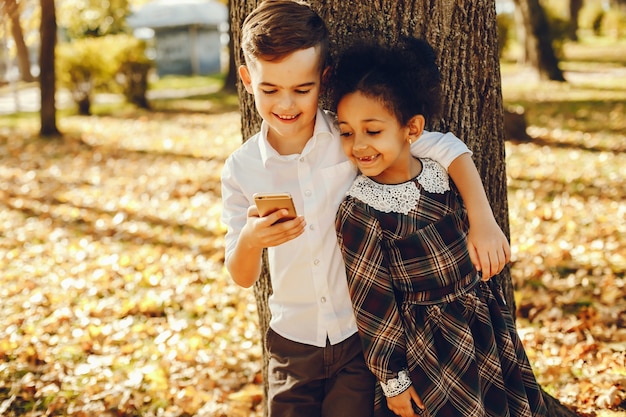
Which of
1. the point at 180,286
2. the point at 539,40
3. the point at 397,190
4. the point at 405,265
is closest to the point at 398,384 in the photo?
the point at 405,265

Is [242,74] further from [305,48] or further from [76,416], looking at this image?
[76,416]

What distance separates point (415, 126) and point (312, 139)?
37 centimetres

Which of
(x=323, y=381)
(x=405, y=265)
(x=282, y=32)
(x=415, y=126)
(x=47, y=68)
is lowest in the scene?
(x=47, y=68)

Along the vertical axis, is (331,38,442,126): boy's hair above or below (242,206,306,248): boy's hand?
above

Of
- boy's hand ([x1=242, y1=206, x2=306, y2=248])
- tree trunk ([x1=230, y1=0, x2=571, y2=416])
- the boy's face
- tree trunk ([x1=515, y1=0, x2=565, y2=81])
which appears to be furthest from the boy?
tree trunk ([x1=515, y1=0, x2=565, y2=81])

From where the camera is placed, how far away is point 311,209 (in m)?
2.38

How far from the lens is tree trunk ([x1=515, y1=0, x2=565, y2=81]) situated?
599 inches

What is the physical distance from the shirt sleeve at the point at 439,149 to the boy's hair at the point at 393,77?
116 millimetres

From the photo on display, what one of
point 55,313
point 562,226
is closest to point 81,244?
point 55,313

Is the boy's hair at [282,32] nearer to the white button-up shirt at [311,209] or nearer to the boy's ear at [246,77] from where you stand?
the boy's ear at [246,77]

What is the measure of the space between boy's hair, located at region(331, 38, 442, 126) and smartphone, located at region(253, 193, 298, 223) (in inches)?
19.1

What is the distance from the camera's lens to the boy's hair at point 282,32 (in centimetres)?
224

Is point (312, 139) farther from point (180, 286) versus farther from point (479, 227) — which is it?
point (180, 286)

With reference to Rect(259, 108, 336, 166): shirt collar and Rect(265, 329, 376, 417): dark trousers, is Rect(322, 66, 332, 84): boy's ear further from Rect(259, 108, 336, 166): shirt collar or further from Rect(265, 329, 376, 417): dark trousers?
Rect(265, 329, 376, 417): dark trousers
